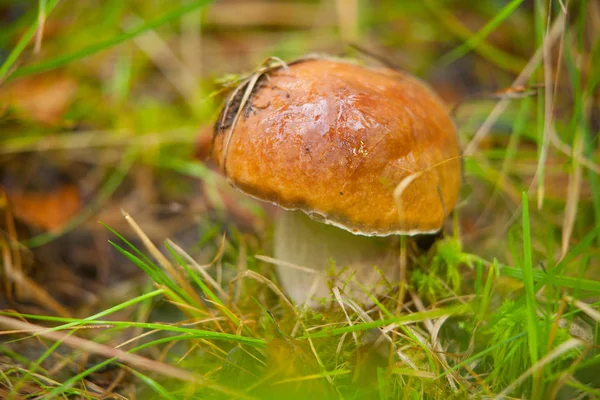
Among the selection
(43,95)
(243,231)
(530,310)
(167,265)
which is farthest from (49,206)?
(530,310)

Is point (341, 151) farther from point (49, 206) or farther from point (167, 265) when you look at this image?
point (49, 206)

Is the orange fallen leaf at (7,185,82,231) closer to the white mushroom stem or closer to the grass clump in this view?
the grass clump

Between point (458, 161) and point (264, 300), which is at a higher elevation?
point (458, 161)

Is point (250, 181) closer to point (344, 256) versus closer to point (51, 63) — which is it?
point (344, 256)

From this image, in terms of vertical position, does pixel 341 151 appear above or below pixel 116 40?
below

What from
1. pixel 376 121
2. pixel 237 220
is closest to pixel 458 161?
pixel 376 121
